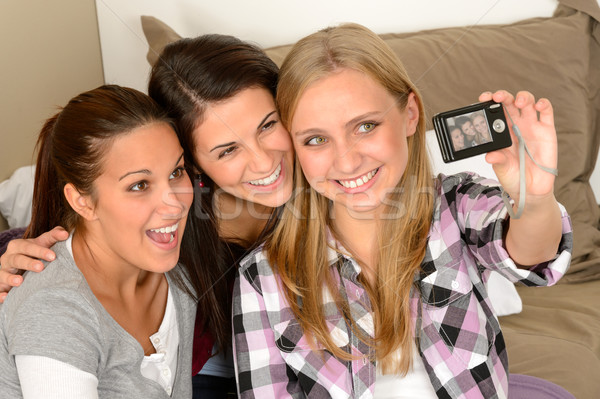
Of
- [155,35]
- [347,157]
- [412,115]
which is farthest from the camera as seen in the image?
[155,35]

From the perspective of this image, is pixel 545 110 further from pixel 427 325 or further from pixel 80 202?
pixel 80 202

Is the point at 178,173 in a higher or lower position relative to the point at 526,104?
lower

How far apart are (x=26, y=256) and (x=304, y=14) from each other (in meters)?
1.34

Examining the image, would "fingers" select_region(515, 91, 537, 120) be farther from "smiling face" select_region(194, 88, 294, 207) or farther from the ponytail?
the ponytail

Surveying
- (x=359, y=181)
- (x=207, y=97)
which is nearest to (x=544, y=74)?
(x=359, y=181)

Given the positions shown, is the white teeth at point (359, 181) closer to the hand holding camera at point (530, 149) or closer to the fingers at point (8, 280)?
the hand holding camera at point (530, 149)

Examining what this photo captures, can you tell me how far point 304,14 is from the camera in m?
2.17

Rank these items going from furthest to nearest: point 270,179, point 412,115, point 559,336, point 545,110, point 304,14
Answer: point 304,14 → point 559,336 → point 270,179 → point 412,115 → point 545,110

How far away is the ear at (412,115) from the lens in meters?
1.25

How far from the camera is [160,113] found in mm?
1265

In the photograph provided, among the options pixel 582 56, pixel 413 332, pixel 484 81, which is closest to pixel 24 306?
pixel 413 332

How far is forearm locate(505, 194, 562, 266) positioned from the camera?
0.97 m

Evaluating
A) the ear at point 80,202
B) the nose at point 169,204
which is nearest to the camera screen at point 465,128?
the nose at point 169,204

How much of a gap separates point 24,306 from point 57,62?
4.24 feet
